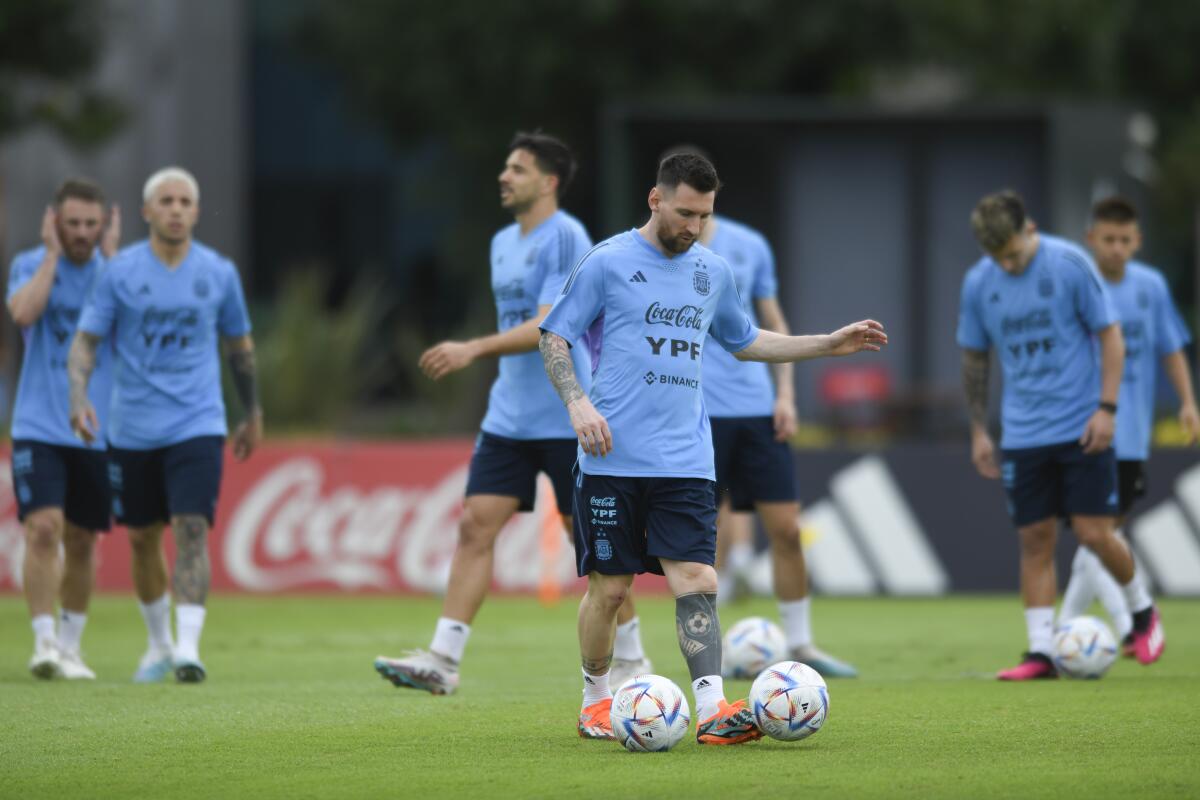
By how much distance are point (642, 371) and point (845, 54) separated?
2339 cm

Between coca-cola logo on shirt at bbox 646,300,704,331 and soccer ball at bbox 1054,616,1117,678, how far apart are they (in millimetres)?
3381

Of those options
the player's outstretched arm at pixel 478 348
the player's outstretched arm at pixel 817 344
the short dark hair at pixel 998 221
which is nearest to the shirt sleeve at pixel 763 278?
the short dark hair at pixel 998 221

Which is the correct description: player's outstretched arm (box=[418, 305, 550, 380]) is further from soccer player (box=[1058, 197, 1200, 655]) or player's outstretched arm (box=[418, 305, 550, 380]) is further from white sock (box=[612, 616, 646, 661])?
soccer player (box=[1058, 197, 1200, 655])

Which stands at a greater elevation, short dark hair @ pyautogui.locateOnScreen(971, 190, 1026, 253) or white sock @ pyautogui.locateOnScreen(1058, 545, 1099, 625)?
short dark hair @ pyautogui.locateOnScreen(971, 190, 1026, 253)

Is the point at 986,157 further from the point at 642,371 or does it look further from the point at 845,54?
the point at 642,371

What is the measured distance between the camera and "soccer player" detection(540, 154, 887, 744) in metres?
7.60

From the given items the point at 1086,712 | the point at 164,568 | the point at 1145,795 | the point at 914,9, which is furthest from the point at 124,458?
the point at 914,9

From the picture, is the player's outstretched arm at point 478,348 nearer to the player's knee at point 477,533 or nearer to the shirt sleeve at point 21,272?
the player's knee at point 477,533

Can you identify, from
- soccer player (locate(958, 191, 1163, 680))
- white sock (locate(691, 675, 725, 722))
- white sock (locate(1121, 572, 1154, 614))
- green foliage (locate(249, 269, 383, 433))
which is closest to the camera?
white sock (locate(691, 675, 725, 722))

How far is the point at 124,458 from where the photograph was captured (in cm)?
1038

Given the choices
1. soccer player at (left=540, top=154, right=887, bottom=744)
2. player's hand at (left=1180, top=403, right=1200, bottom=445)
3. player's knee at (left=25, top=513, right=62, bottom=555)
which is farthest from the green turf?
player's hand at (left=1180, top=403, right=1200, bottom=445)

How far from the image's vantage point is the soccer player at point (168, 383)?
33.5 ft

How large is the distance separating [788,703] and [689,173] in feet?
6.88

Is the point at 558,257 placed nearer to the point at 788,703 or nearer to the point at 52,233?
the point at 788,703
